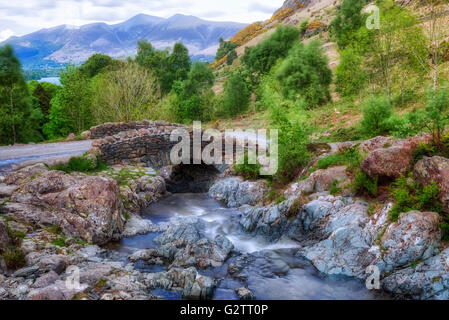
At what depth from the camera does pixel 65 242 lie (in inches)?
463

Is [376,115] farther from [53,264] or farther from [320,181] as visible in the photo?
[53,264]

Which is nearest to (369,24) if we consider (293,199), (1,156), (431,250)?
(293,199)

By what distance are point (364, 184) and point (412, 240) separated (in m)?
3.30

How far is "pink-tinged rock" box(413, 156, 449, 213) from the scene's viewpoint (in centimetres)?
1027

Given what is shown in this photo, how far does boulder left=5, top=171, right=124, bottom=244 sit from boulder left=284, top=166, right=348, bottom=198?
26.4 ft

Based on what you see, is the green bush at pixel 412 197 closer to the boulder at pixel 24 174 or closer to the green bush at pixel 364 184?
the green bush at pixel 364 184

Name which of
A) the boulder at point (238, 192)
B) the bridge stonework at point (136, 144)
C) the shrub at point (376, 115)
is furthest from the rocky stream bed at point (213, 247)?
the shrub at point (376, 115)

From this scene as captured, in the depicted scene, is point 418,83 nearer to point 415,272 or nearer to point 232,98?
point 415,272

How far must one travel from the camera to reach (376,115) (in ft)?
76.2

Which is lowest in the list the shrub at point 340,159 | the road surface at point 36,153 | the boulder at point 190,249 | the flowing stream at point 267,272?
→ the flowing stream at point 267,272

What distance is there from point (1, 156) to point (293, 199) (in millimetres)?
16393

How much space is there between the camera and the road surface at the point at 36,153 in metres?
17.1

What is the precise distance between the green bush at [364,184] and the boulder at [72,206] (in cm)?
1001

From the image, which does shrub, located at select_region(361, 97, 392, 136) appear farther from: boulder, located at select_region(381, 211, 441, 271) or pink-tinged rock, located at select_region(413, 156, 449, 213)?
boulder, located at select_region(381, 211, 441, 271)
